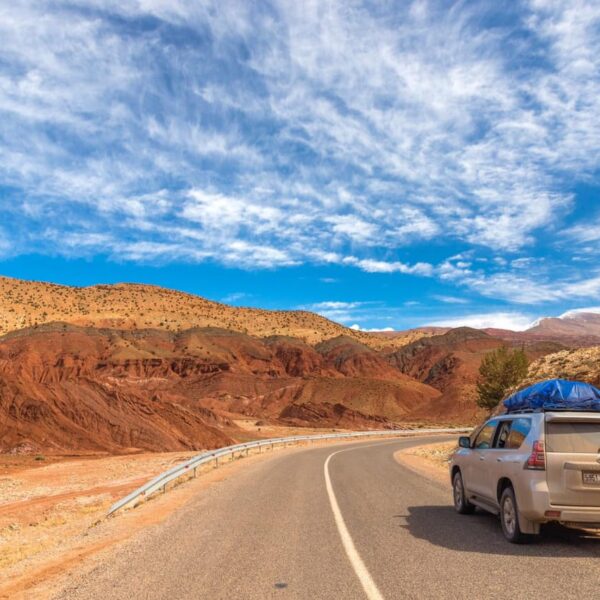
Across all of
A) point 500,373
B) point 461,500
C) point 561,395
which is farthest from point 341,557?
point 500,373

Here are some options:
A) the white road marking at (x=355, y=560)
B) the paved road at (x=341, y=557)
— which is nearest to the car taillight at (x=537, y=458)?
the paved road at (x=341, y=557)

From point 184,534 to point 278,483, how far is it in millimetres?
7706

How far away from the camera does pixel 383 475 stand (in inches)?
720

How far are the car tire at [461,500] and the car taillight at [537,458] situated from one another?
2.91 m

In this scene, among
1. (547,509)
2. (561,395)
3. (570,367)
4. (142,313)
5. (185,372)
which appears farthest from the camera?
(142,313)

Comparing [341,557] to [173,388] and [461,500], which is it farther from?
[173,388]

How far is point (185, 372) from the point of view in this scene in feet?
322

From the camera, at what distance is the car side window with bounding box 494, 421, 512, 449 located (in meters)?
8.88

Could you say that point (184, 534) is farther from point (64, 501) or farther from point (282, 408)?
point (282, 408)

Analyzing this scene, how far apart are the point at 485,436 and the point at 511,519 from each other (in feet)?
9.13

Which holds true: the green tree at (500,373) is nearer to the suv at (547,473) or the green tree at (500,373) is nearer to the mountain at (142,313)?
the suv at (547,473)

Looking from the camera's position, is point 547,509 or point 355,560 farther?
point 547,509

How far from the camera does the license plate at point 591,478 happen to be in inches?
294

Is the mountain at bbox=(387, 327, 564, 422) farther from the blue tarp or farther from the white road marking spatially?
the white road marking
